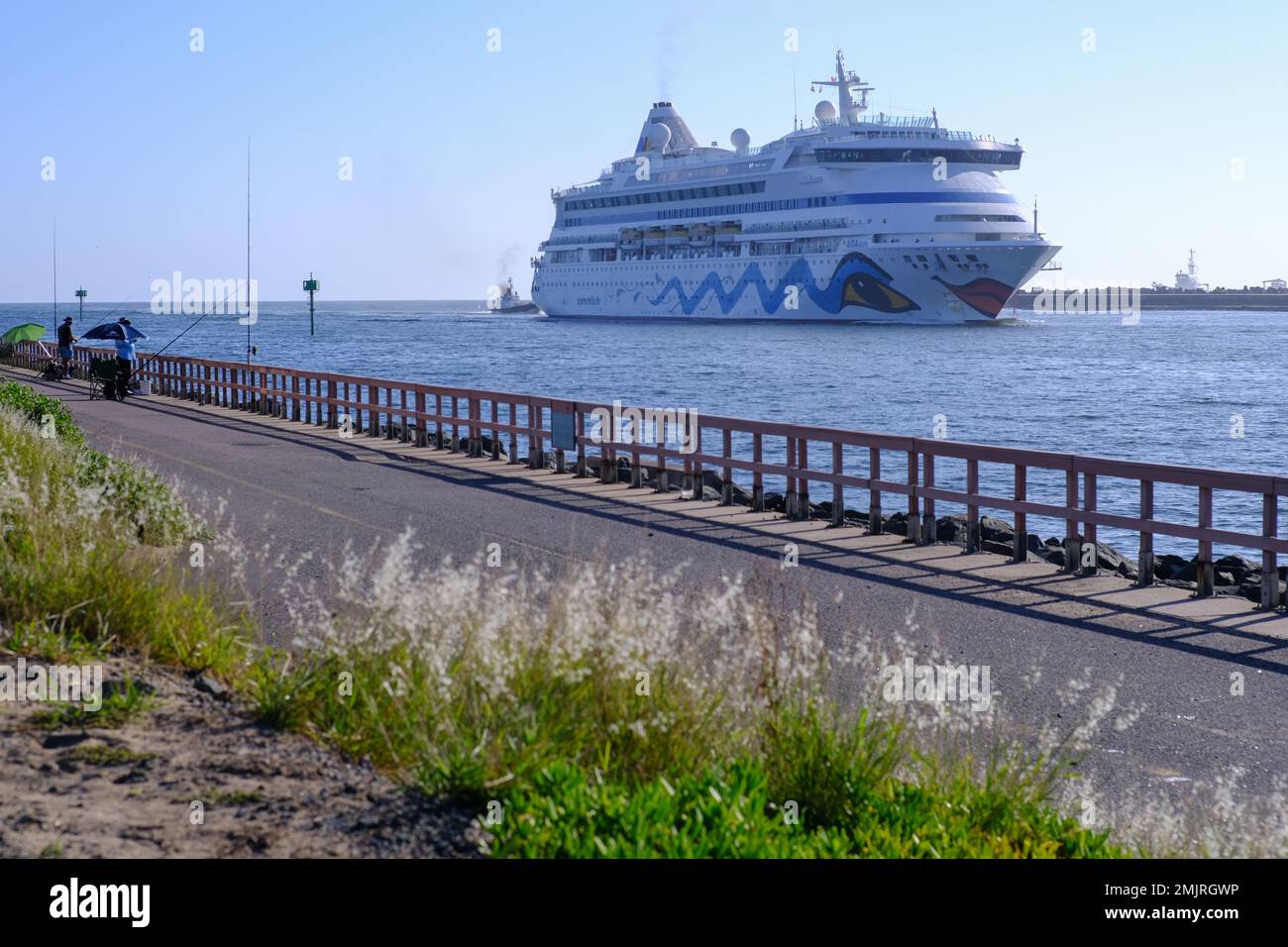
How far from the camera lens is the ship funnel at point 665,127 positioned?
407 ft

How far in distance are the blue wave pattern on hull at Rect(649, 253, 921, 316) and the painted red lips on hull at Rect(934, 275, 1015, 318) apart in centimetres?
324

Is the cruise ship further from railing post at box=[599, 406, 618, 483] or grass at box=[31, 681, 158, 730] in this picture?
grass at box=[31, 681, 158, 730]

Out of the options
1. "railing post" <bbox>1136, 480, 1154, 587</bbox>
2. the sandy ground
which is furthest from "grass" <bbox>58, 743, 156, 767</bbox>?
"railing post" <bbox>1136, 480, 1154, 587</bbox>

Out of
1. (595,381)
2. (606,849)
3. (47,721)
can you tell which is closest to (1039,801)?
(606,849)

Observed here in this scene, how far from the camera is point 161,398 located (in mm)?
34469

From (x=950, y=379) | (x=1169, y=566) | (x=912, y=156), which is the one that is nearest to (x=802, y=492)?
(x=1169, y=566)

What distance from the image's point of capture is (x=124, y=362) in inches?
1278

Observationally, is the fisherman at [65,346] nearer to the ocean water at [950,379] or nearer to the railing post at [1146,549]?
the ocean water at [950,379]

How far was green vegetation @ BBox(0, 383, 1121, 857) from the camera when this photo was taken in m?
4.73

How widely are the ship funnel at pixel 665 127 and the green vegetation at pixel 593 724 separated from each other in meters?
120

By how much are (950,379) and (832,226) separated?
39.4 m

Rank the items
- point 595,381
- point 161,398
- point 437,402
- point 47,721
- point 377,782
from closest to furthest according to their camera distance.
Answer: point 377,782 < point 47,721 < point 437,402 < point 161,398 < point 595,381
